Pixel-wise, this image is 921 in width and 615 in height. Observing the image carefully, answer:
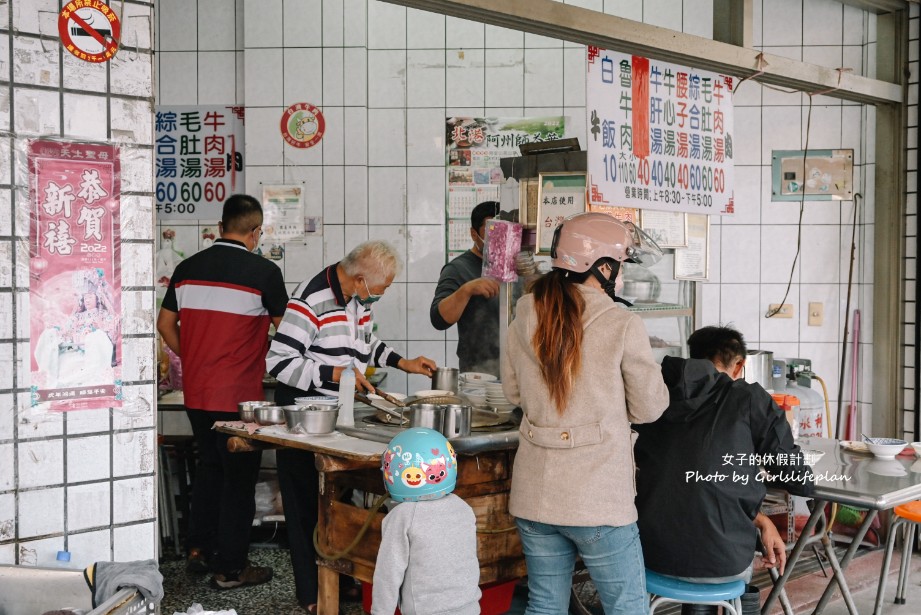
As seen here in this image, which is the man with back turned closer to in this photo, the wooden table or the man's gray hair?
the man's gray hair

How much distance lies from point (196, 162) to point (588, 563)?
4.41 m

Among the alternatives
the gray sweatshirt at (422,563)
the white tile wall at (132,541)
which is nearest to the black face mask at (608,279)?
the gray sweatshirt at (422,563)

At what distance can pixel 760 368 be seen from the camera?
4.65 meters

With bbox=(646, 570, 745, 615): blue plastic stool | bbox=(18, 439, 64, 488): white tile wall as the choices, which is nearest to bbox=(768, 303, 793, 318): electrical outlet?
bbox=(646, 570, 745, 615): blue plastic stool

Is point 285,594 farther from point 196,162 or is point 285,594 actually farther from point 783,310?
point 783,310

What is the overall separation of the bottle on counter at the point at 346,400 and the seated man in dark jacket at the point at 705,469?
127 cm

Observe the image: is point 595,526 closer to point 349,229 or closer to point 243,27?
point 349,229

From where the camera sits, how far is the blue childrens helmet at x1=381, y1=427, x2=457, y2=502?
2807 millimetres

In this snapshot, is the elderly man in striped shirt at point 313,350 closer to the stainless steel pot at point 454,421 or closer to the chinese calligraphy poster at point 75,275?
the stainless steel pot at point 454,421

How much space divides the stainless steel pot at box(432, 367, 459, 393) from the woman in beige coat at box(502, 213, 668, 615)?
4.64ft

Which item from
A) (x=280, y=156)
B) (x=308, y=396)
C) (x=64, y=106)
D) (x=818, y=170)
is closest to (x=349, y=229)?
(x=280, y=156)

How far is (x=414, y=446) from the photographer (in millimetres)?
2830

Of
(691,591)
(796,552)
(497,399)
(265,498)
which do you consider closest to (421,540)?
(691,591)

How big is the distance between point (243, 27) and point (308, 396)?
9.84ft
